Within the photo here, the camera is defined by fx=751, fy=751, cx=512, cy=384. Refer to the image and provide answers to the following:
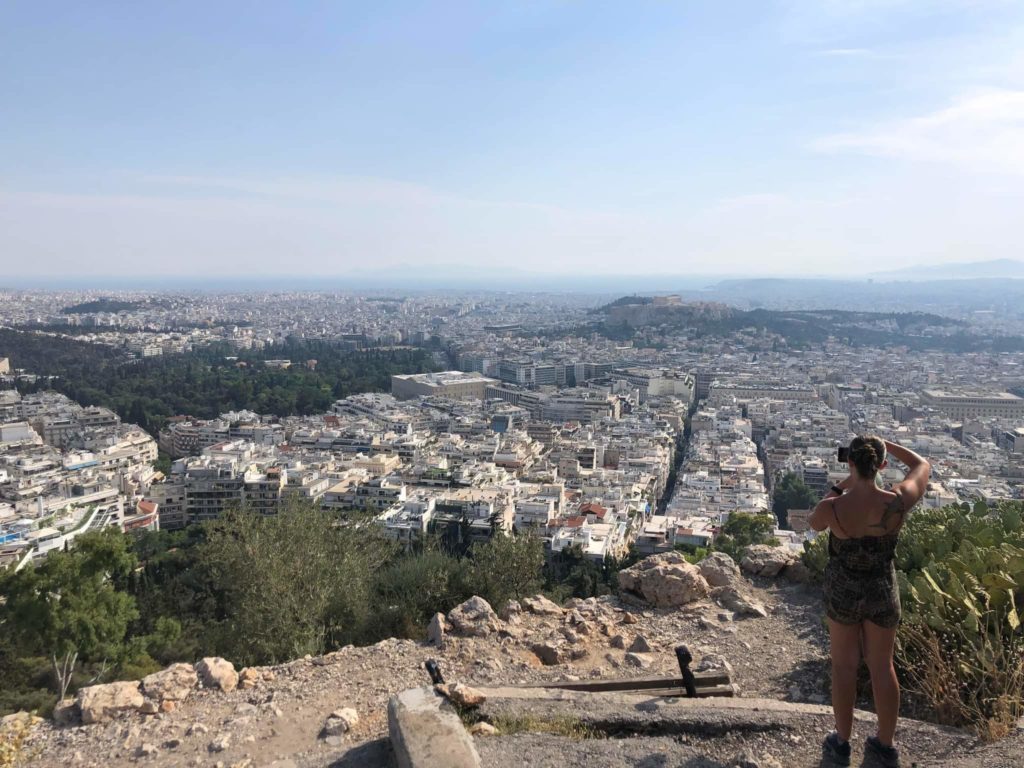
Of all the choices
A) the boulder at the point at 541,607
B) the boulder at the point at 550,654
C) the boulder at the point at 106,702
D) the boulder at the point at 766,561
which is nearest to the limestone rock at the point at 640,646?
the boulder at the point at 550,654

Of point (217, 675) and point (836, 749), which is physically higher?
point (836, 749)

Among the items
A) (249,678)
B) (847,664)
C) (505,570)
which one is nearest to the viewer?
(847,664)

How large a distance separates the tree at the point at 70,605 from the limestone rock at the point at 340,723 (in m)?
4.15

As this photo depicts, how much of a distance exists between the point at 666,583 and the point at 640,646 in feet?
2.81

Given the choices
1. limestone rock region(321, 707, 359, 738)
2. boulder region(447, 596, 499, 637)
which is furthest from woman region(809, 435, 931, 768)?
boulder region(447, 596, 499, 637)

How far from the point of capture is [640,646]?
429 cm

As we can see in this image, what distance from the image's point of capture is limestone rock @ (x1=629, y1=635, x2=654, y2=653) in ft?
14.0

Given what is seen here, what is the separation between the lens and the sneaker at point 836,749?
2.54 meters

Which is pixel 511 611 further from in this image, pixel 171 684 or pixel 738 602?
pixel 171 684

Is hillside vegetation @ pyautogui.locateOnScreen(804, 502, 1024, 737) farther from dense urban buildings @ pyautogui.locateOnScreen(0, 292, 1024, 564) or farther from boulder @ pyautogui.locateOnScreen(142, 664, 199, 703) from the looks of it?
dense urban buildings @ pyautogui.locateOnScreen(0, 292, 1024, 564)

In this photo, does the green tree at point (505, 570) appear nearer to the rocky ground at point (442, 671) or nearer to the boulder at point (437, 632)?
the rocky ground at point (442, 671)

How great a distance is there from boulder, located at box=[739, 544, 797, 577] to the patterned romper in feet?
10.8

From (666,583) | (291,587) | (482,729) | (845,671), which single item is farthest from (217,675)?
(845,671)

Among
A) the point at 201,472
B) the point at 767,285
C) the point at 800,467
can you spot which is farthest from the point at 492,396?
the point at 767,285
